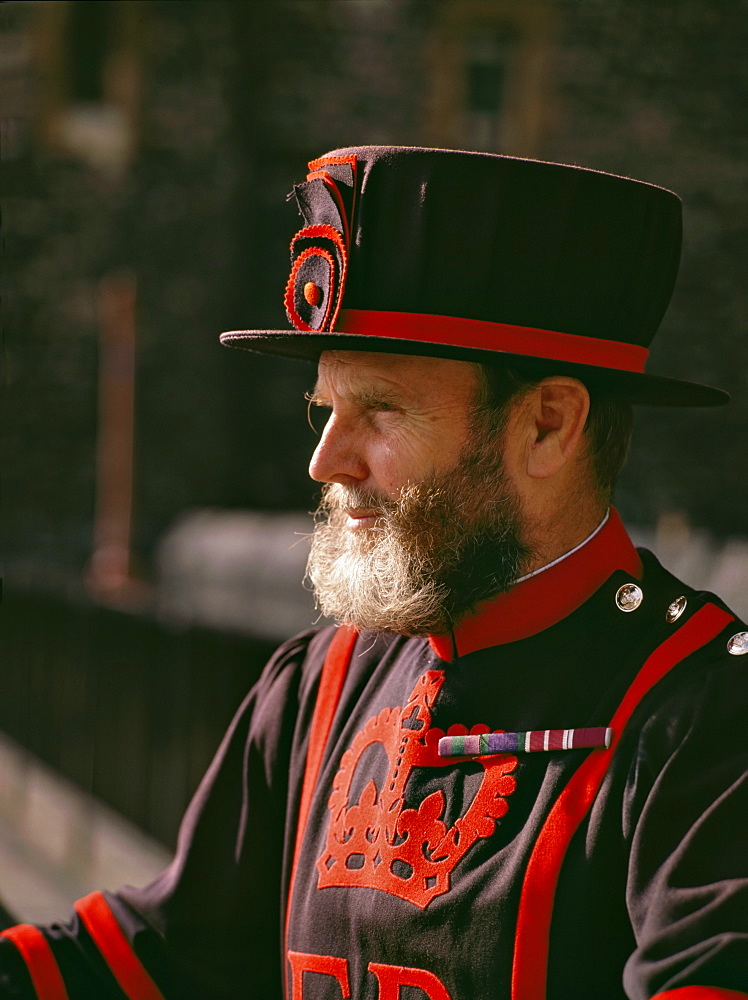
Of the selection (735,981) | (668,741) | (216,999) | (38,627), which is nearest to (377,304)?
(668,741)

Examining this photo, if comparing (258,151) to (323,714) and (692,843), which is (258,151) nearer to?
(323,714)

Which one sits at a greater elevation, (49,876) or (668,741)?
(668,741)

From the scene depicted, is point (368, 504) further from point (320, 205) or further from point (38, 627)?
point (38, 627)

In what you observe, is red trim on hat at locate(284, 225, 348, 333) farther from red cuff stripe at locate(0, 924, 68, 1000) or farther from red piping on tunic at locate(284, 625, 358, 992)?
red cuff stripe at locate(0, 924, 68, 1000)

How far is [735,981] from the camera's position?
1.30m

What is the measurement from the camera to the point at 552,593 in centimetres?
173

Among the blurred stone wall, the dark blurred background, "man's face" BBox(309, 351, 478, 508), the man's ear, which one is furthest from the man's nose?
the blurred stone wall

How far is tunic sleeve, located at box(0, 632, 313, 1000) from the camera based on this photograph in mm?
1933

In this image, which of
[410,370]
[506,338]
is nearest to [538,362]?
[506,338]

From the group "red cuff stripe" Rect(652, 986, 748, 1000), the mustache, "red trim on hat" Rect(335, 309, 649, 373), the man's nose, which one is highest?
"red trim on hat" Rect(335, 309, 649, 373)

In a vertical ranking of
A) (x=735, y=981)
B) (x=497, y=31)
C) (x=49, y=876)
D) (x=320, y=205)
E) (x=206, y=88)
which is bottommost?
(x=49, y=876)

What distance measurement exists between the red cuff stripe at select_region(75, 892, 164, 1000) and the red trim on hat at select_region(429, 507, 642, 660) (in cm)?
70

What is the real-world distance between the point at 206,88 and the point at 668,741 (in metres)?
12.1

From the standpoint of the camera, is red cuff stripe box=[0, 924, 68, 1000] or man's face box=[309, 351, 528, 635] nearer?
man's face box=[309, 351, 528, 635]
